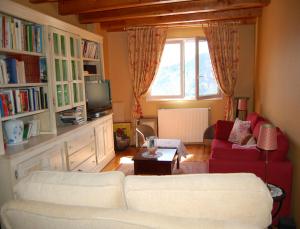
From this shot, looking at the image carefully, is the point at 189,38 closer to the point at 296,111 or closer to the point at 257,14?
the point at 257,14

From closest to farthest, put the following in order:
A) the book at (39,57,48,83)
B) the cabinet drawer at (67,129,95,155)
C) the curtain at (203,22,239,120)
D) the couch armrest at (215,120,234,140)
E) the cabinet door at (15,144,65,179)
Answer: the cabinet door at (15,144,65,179) < the book at (39,57,48,83) < the cabinet drawer at (67,129,95,155) < the couch armrest at (215,120,234,140) < the curtain at (203,22,239,120)

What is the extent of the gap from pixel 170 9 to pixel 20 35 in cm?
231

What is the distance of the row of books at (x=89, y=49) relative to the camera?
162 inches

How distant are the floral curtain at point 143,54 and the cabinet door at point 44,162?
265 cm

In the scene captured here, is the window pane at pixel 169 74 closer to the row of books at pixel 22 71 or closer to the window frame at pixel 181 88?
the window frame at pixel 181 88

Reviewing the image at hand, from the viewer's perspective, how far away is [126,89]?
18.7 ft

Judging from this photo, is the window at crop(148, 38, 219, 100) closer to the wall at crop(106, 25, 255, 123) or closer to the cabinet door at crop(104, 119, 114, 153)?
the wall at crop(106, 25, 255, 123)

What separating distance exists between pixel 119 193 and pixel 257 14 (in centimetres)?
434

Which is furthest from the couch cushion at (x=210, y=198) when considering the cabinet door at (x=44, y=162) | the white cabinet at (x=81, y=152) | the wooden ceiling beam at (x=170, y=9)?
the wooden ceiling beam at (x=170, y=9)

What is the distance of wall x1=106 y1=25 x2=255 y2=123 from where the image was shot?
5.27 metres

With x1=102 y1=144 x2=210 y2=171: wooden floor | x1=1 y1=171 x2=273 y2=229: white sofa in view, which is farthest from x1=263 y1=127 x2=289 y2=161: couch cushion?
x1=102 y1=144 x2=210 y2=171: wooden floor

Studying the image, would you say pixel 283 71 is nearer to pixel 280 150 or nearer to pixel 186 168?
pixel 280 150

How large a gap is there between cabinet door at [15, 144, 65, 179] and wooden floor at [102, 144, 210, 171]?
1.39 m

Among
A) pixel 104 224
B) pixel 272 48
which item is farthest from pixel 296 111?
pixel 104 224
